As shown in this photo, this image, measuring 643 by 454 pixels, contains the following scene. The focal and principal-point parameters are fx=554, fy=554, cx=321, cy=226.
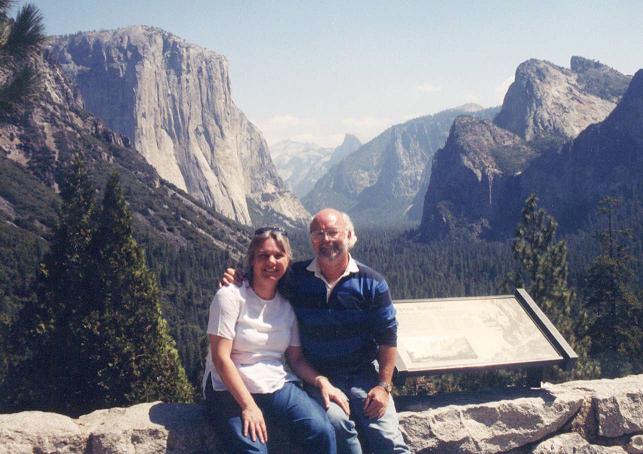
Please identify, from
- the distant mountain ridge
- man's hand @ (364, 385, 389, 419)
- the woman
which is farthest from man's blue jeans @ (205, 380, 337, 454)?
the distant mountain ridge

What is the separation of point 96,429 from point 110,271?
11.9m

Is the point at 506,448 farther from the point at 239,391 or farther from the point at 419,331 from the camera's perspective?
the point at 239,391

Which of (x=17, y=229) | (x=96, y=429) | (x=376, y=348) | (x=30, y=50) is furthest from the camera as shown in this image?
(x=17, y=229)

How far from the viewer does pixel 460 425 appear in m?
4.86

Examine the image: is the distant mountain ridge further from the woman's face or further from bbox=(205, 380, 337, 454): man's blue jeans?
bbox=(205, 380, 337, 454): man's blue jeans

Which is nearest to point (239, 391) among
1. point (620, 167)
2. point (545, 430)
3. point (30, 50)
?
point (545, 430)

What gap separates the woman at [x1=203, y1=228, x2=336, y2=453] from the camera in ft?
12.7

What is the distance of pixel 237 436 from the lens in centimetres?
382

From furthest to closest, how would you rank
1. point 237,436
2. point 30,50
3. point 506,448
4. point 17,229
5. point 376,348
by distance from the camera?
point 17,229 < point 30,50 < point 506,448 < point 376,348 < point 237,436

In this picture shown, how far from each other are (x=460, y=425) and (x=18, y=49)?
724 centimetres

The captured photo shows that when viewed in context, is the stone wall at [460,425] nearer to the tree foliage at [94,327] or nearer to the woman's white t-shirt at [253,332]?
the woman's white t-shirt at [253,332]

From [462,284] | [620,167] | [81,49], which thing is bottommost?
[462,284]

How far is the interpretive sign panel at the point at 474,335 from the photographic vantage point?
5023mm

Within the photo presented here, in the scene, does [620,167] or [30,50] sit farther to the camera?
[620,167]
